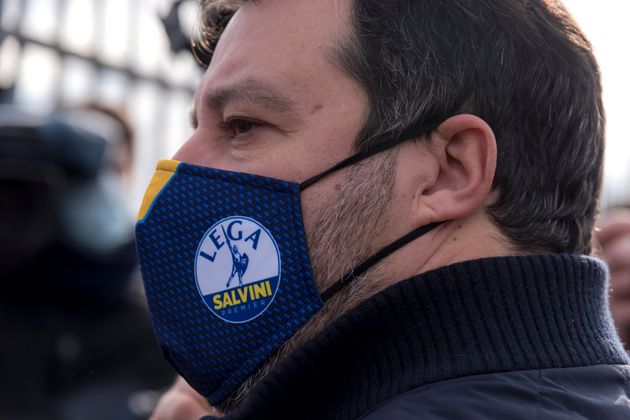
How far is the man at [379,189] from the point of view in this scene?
1.81 m

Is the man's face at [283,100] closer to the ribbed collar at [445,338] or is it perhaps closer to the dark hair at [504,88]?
the dark hair at [504,88]

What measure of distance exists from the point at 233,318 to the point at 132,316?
7.02 ft

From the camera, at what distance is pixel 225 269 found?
6.64 feet

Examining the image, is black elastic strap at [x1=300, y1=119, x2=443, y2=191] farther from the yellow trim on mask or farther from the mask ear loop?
the yellow trim on mask

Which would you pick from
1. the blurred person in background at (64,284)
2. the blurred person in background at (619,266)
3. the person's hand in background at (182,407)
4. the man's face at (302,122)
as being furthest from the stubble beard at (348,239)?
the blurred person in background at (64,284)

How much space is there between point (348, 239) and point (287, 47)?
46 centimetres

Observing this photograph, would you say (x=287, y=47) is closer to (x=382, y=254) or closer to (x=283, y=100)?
(x=283, y=100)

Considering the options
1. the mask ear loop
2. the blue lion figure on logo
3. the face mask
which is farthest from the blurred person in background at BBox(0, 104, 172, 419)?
the mask ear loop

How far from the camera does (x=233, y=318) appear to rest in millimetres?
2014

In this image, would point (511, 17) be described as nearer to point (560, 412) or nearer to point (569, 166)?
point (569, 166)

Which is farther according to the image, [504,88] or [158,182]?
[158,182]

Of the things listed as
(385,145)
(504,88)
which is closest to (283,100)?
(385,145)

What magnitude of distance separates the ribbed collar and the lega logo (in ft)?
0.68

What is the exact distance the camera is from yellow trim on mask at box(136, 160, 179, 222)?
83.1 inches
